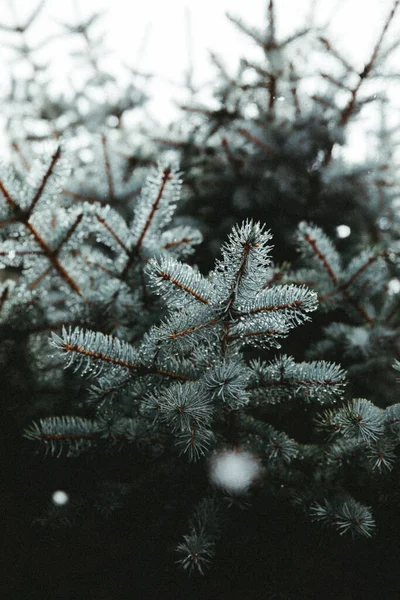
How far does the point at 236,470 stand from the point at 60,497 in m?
0.64

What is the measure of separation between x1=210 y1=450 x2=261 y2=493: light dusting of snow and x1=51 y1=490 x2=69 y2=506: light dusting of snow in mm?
535

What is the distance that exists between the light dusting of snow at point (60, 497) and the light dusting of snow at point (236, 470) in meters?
0.53

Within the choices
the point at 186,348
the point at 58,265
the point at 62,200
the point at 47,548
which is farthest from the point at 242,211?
the point at 47,548

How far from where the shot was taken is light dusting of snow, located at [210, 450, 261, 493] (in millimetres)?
1236

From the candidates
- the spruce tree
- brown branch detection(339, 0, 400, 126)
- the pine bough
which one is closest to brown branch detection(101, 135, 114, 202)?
the spruce tree

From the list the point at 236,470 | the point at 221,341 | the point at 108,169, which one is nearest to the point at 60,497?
the point at 236,470

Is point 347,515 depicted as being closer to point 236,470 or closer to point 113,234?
point 236,470

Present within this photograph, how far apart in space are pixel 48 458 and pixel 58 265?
69 cm

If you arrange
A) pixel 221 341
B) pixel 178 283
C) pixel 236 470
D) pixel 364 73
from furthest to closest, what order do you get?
1. pixel 364 73
2. pixel 236 470
3. pixel 221 341
4. pixel 178 283

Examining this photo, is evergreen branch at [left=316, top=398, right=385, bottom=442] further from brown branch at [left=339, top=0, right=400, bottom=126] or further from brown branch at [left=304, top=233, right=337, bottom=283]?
brown branch at [left=339, top=0, right=400, bottom=126]

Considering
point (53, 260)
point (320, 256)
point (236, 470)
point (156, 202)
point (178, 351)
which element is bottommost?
point (236, 470)

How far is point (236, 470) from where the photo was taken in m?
1.24

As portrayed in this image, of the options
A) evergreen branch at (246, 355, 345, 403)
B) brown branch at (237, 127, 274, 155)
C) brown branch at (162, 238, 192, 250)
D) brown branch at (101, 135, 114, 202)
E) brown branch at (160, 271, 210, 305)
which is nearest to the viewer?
brown branch at (160, 271, 210, 305)

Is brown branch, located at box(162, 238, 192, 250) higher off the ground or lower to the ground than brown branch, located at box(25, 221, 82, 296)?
higher
